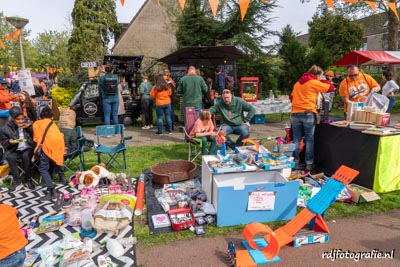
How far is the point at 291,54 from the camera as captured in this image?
42.7ft

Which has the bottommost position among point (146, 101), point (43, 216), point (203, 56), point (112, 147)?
→ point (43, 216)

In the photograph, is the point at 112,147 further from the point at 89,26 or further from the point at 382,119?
the point at 89,26

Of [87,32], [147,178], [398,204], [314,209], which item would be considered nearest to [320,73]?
[398,204]

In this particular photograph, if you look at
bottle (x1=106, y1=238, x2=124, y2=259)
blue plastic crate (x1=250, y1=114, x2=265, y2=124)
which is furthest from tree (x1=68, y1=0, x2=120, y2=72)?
bottle (x1=106, y1=238, x2=124, y2=259)

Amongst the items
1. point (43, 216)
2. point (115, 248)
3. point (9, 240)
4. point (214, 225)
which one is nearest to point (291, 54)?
point (214, 225)

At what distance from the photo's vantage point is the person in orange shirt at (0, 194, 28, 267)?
6.92 ft

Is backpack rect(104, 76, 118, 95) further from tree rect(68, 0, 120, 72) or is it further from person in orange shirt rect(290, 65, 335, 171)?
tree rect(68, 0, 120, 72)

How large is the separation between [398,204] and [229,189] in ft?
7.73

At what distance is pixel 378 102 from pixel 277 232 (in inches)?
117

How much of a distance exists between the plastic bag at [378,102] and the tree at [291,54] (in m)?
8.94

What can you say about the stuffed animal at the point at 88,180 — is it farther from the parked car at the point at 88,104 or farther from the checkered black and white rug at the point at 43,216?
the parked car at the point at 88,104

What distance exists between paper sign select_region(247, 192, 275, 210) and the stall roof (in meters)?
6.34

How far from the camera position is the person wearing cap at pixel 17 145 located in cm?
447

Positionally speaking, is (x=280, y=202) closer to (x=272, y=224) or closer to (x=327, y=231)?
(x=272, y=224)
